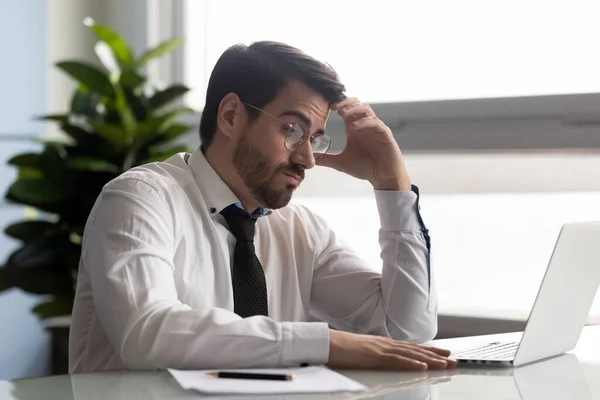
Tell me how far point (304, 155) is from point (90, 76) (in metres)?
1.55

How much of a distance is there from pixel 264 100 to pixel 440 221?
1.18 metres

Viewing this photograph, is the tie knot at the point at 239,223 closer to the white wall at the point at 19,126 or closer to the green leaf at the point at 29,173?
the green leaf at the point at 29,173

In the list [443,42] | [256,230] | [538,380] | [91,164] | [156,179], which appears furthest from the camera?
[91,164]

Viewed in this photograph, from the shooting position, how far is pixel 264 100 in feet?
6.59

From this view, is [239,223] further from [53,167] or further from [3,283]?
[3,283]

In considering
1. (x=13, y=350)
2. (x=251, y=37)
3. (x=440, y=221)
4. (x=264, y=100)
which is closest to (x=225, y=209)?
(x=264, y=100)

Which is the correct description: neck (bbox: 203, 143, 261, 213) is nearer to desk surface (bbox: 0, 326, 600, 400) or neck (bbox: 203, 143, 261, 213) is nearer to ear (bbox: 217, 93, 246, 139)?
ear (bbox: 217, 93, 246, 139)

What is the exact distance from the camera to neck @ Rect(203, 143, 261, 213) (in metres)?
2.02

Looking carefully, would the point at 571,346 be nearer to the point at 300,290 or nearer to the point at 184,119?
the point at 300,290

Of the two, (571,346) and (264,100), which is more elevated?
(264,100)

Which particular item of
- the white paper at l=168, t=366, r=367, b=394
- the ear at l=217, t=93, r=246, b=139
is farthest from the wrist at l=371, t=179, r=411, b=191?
the white paper at l=168, t=366, r=367, b=394

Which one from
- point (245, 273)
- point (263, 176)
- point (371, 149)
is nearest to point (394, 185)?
point (371, 149)

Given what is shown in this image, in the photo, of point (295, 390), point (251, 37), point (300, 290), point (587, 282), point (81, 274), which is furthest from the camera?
point (251, 37)

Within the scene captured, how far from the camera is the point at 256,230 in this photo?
2.08 m
